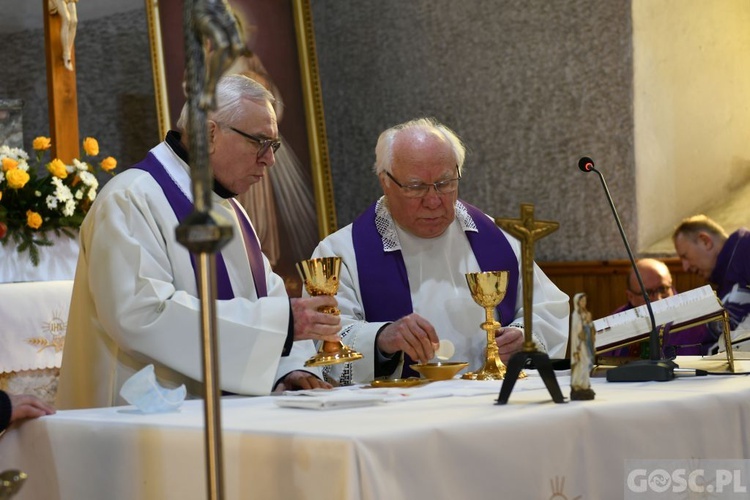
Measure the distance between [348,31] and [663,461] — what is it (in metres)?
6.71

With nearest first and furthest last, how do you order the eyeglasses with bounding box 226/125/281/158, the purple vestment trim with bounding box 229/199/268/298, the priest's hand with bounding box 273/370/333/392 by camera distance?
the priest's hand with bounding box 273/370/333/392
the eyeglasses with bounding box 226/125/281/158
the purple vestment trim with bounding box 229/199/268/298

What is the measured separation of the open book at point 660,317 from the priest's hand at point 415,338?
0.53 metres

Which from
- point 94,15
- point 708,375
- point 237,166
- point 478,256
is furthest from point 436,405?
point 94,15

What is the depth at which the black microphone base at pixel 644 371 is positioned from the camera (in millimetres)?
3225

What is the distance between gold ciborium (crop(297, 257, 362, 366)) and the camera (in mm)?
3184

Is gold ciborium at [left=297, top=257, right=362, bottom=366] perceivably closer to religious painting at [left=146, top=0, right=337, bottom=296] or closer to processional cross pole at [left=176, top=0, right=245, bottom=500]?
processional cross pole at [left=176, top=0, right=245, bottom=500]

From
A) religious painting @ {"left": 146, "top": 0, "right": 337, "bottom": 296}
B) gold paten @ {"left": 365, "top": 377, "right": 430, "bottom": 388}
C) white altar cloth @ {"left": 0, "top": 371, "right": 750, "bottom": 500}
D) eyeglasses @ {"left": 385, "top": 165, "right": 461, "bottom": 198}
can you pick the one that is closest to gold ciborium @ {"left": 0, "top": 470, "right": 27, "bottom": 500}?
white altar cloth @ {"left": 0, "top": 371, "right": 750, "bottom": 500}

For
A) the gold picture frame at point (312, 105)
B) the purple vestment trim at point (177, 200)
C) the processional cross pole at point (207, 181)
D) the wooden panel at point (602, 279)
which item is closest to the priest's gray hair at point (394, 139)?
the purple vestment trim at point (177, 200)

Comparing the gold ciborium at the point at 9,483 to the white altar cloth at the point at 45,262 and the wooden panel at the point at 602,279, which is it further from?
the wooden panel at the point at 602,279

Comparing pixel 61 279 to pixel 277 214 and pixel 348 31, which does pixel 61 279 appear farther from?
pixel 348 31

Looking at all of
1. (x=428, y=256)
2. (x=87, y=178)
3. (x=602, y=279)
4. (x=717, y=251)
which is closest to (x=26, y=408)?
(x=428, y=256)

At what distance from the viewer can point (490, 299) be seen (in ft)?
11.7

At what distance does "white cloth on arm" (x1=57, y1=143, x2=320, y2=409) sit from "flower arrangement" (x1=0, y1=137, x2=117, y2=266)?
6.61 feet

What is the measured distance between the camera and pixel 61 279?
562 cm
